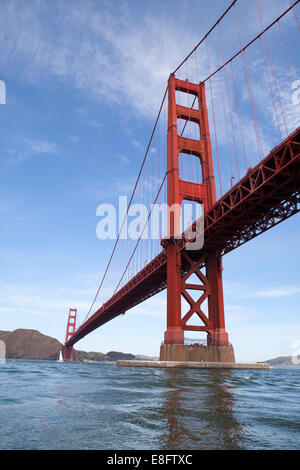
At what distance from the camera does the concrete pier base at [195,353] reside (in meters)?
23.7

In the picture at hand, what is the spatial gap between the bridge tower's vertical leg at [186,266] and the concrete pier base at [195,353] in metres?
0.07

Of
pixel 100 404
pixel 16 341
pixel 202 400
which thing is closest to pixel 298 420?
pixel 202 400

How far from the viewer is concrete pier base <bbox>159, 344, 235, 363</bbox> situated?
2366 centimetres

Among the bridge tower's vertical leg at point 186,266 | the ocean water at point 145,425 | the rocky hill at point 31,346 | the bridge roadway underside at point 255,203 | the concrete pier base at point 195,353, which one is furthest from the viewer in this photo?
the rocky hill at point 31,346

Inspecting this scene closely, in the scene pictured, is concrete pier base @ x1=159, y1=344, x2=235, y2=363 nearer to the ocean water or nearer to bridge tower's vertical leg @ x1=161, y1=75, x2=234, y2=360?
bridge tower's vertical leg @ x1=161, y1=75, x2=234, y2=360

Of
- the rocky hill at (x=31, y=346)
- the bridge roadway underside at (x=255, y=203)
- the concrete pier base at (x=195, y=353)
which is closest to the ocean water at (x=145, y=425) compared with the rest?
the bridge roadway underside at (x=255, y=203)

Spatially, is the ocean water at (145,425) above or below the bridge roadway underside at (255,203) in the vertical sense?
below

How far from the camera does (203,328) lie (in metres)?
26.4

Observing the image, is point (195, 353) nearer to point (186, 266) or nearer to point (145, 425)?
point (186, 266)

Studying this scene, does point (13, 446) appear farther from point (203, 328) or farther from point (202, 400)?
point (203, 328)

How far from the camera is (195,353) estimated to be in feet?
79.7

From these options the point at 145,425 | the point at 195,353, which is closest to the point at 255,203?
the point at 195,353

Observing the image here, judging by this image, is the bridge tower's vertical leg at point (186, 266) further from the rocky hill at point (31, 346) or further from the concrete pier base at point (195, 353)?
the rocky hill at point (31, 346)
